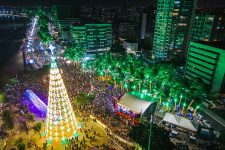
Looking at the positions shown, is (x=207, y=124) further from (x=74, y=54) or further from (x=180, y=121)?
(x=74, y=54)

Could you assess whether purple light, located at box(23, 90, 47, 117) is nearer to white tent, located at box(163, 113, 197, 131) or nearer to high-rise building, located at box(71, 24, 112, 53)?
white tent, located at box(163, 113, 197, 131)

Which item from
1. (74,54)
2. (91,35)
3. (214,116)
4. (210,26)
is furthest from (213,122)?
(91,35)

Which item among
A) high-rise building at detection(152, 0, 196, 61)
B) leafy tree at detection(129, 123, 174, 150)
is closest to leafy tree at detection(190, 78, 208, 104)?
leafy tree at detection(129, 123, 174, 150)

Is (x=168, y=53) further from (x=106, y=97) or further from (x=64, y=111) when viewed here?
Result: (x=64, y=111)

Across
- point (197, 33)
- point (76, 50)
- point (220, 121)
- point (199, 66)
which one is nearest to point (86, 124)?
point (220, 121)

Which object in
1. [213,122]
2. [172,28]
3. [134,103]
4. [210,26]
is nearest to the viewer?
[134,103]
